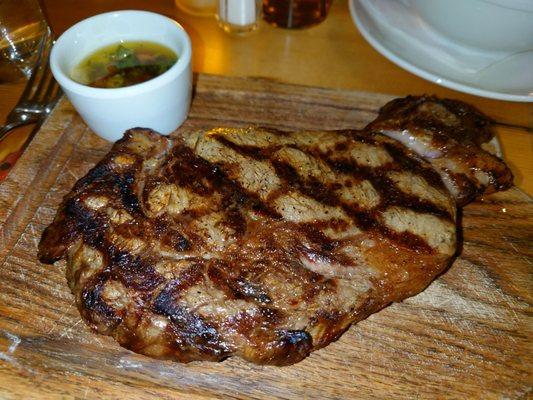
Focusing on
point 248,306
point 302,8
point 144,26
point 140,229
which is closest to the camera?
point 248,306

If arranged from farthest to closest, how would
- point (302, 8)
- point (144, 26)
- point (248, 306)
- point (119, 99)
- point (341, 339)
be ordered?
1. point (302, 8)
2. point (144, 26)
3. point (119, 99)
4. point (341, 339)
5. point (248, 306)

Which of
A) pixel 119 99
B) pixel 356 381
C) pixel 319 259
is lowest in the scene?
pixel 356 381

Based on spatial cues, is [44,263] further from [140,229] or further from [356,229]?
→ [356,229]

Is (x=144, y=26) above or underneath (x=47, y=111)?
above

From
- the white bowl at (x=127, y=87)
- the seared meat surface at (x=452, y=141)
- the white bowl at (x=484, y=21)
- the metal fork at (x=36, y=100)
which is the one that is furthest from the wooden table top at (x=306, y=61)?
the white bowl at (x=127, y=87)

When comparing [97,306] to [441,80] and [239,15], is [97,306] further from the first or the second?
[239,15]

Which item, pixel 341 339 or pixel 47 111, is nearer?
pixel 341 339

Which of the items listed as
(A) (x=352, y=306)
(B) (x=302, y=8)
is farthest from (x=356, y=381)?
(B) (x=302, y=8)

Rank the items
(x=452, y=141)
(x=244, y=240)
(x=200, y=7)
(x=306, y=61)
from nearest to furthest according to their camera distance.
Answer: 1. (x=244, y=240)
2. (x=452, y=141)
3. (x=306, y=61)
4. (x=200, y=7)

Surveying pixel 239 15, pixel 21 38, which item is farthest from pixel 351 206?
pixel 21 38
